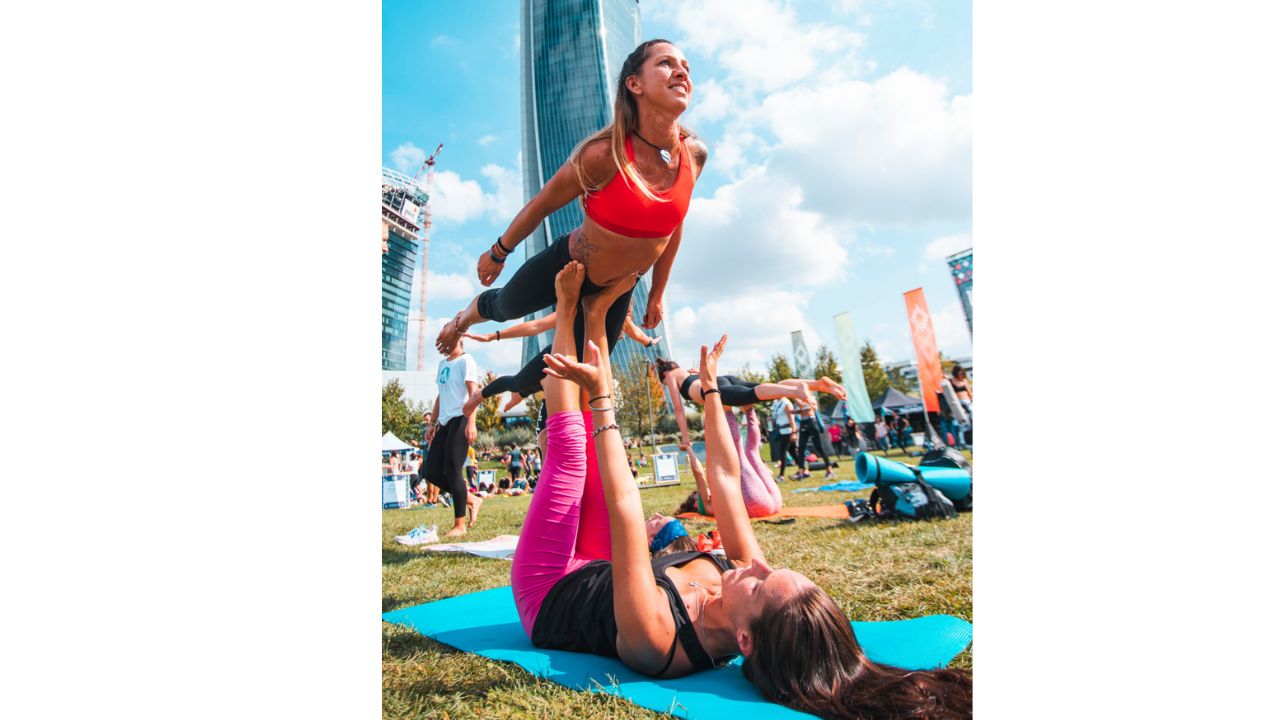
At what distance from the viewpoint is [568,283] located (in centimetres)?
248

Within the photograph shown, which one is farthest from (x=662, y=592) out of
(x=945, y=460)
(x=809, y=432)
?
(x=809, y=432)

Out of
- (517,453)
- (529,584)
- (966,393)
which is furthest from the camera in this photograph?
(517,453)

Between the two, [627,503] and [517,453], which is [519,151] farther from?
[517,453]

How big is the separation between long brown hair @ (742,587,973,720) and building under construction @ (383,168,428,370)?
2.01 meters

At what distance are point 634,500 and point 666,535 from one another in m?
1.19

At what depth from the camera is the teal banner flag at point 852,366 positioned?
9.58 metres

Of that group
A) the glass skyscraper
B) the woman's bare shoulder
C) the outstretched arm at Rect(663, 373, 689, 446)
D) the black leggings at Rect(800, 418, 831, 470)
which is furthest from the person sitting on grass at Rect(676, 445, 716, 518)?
the black leggings at Rect(800, 418, 831, 470)

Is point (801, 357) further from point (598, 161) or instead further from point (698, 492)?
point (598, 161)

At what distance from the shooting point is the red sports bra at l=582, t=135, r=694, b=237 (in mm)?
2402

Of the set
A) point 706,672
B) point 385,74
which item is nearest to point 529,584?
point 706,672

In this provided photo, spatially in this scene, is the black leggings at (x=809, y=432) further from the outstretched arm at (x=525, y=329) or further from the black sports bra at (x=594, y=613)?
the black sports bra at (x=594, y=613)

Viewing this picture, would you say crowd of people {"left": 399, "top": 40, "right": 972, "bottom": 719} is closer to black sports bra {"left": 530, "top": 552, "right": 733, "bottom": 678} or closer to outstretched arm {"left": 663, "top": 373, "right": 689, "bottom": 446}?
black sports bra {"left": 530, "top": 552, "right": 733, "bottom": 678}
